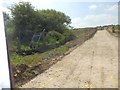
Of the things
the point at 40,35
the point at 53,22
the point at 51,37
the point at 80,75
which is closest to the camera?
the point at 80,75

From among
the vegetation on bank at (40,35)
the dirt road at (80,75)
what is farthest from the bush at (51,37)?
the dirt road at (80,75)

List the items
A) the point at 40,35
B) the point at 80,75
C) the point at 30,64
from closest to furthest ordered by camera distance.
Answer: the point at 80,75 → the point at 30,64 → the point at 40,35

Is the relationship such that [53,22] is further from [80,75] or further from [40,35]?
[80,75]

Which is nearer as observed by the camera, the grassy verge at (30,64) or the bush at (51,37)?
the grassy verge at (30,64)

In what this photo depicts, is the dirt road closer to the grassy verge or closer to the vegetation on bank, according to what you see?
the grassy verge

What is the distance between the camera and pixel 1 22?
2266mm

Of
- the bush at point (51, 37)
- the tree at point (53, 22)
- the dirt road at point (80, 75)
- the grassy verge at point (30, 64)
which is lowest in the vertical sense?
the dirt road at point (80, 75)

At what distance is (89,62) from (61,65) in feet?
2.10

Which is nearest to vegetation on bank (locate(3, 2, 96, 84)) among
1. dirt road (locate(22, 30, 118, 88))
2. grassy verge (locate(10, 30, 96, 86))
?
grassy verge (locate(10, 30, 96, 86))

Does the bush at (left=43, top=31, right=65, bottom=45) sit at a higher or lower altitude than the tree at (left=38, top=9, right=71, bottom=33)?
lower

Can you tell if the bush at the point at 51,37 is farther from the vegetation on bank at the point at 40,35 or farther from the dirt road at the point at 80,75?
the dirt road at the point at 80,75

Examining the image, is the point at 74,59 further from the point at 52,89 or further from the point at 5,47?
the point at 5,47

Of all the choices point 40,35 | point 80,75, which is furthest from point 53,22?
point 80,75

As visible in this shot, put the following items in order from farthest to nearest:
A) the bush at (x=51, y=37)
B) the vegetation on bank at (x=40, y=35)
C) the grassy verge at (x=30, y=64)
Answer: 1. the bush at (x=51, y=37)
2. the vegetation on bank at (x=40, y=35)
3. the grassy verge at (x=30, y=64)
